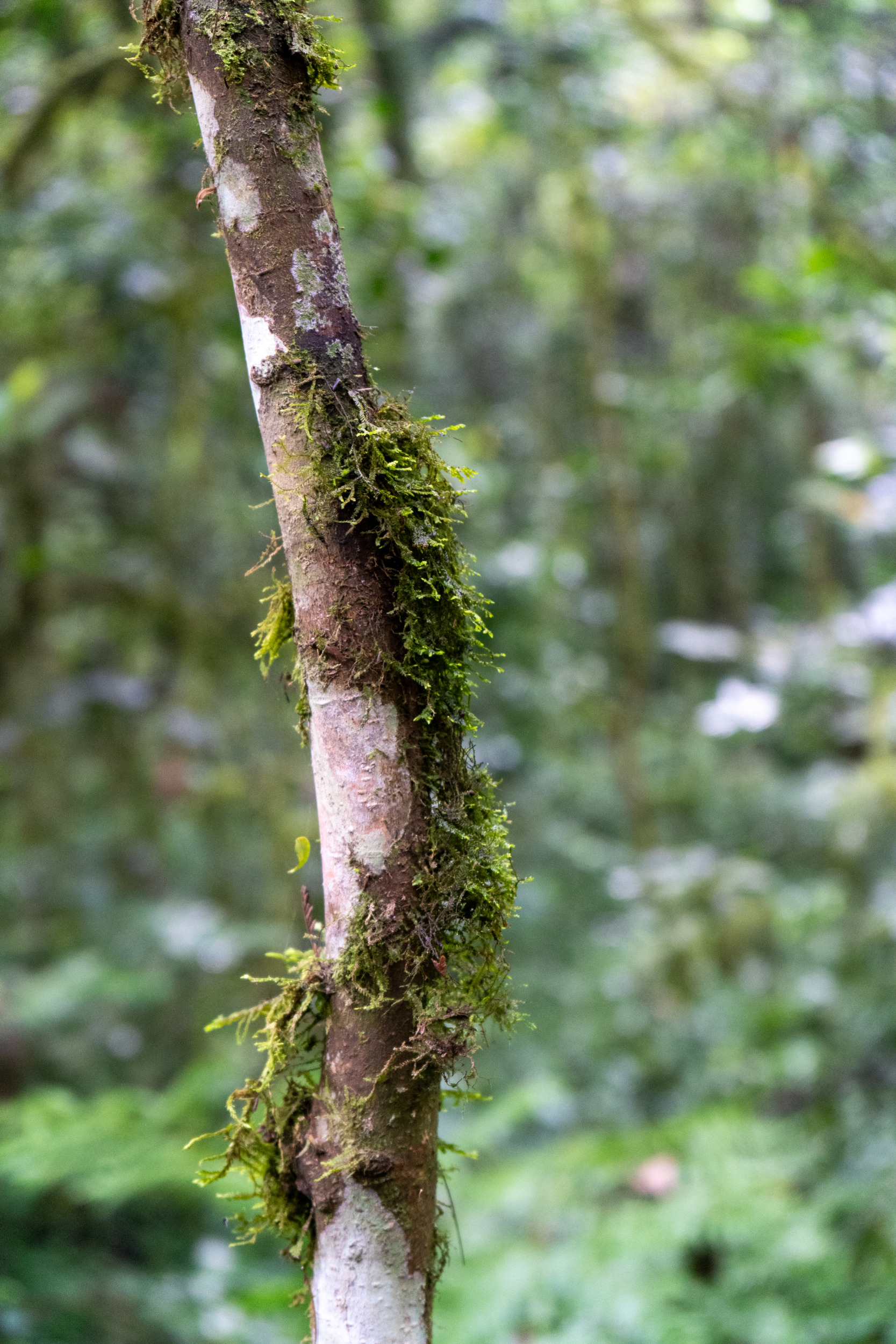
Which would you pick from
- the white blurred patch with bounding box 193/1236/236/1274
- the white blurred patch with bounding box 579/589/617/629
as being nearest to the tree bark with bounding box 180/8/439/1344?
the white blurred patch with bounding box 193/1236/236/1274

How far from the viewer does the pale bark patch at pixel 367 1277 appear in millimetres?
839

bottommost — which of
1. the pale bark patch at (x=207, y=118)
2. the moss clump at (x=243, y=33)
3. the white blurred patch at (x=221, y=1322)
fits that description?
the white blurred patch at (x=221, y=1322)

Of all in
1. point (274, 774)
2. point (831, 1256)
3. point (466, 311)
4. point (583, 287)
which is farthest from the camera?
point (466, 311)

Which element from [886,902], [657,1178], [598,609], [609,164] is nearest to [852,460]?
[886,902]

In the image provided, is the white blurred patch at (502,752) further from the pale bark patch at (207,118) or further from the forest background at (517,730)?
the pale bark patch at (207,118)

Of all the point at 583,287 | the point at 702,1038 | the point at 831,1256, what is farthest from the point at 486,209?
the point at 831,1256

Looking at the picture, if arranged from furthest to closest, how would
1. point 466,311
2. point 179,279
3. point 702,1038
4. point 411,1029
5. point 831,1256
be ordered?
point 466,311 → point 702,1038 → point 179,279 → point 831,1256 → point 411,1029

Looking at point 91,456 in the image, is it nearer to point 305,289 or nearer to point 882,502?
point 882,502

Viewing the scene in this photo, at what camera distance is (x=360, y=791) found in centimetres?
87

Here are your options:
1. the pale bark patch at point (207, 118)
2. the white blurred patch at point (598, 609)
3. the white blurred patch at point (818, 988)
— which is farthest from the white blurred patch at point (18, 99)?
the white blurred patch at point (598, 609)

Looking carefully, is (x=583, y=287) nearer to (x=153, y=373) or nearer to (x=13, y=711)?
(x=153, y=373)

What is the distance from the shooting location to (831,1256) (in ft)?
8.37

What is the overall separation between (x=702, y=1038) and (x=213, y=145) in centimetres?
376

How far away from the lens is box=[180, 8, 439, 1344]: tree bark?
85 cm
